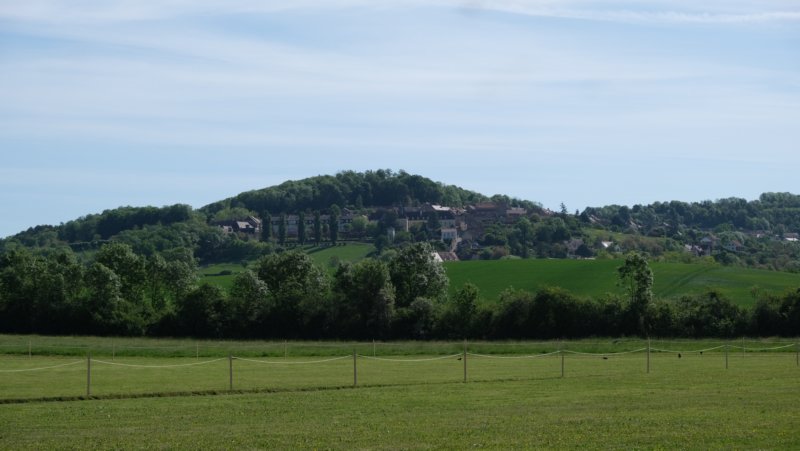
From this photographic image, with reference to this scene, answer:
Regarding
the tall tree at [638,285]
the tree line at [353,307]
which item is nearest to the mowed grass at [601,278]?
the tall tree at [638,285]

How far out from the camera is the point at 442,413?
30531 mm

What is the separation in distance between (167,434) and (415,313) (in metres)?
68.6

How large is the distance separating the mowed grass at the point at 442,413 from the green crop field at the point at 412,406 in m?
0.05

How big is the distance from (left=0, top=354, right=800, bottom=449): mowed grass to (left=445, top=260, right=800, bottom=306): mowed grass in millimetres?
68919

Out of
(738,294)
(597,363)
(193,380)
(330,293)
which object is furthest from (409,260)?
(193,380)

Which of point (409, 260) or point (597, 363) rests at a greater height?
point (409, 260)

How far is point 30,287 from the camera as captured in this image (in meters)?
101

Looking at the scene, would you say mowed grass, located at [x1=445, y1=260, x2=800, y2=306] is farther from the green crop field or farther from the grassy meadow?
the green crop field

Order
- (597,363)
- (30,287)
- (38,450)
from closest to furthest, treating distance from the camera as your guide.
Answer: (38,450) < (597,363) < (30,287)

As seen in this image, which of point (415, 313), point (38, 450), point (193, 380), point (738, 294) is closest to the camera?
point (38, 450)

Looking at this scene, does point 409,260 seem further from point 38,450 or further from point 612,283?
point 38,450

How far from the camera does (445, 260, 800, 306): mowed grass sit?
386ft

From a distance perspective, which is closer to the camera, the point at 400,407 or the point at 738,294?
the point at 400,407

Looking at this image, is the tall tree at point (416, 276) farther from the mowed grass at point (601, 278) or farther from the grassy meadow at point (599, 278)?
the mowed grass at point (601, 278)
